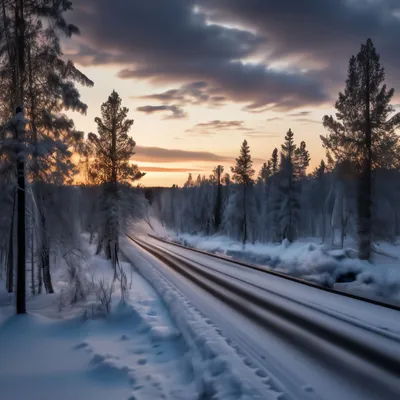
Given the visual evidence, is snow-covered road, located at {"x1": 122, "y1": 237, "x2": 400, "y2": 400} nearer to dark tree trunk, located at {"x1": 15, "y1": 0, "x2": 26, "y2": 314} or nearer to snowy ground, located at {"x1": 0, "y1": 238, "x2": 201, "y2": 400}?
snowy ground, located at {"x1": 0, "y1": 238, "x2": 201, "y2": 400}

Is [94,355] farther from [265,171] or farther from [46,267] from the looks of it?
[265,171]

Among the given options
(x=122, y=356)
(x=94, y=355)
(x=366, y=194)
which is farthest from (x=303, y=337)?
(x=366, y=194)

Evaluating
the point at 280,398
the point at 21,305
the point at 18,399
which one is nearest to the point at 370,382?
the point at 280,398

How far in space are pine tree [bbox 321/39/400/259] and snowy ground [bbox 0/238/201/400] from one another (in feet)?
49.1

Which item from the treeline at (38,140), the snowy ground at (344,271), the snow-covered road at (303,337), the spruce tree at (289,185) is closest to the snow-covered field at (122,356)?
the snow-covered road at (303,337)

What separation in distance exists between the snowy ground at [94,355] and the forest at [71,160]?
1.50 metres

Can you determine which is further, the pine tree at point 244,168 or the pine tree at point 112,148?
the pine tree at point 244,168

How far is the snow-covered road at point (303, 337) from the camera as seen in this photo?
612cm

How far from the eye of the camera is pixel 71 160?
49.1ft

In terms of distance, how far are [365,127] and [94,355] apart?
1959cm

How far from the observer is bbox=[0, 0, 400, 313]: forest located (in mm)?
12086

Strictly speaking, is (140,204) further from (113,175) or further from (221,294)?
(221,294)

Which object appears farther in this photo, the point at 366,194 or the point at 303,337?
the point at 366,194

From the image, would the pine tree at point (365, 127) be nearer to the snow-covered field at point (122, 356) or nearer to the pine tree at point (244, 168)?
the snow-covered field at point (122, 356)
